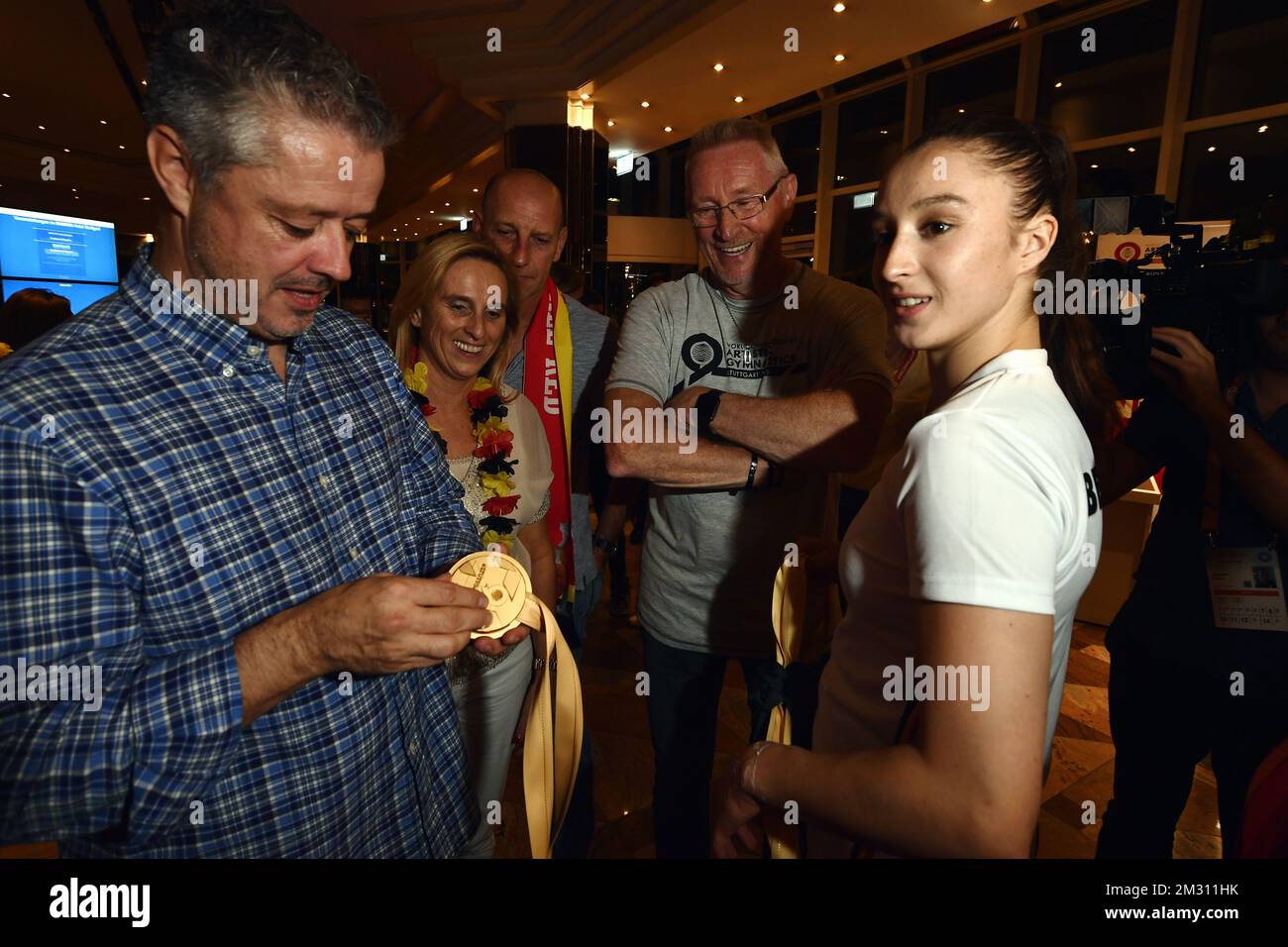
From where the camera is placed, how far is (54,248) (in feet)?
13.7

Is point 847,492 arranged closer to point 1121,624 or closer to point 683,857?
point 1121,624

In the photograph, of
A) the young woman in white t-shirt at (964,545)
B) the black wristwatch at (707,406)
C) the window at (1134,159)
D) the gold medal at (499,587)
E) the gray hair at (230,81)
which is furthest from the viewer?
the window at (1134,159)

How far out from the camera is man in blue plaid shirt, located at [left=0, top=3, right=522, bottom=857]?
2.62 feet

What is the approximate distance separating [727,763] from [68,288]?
4723 mm

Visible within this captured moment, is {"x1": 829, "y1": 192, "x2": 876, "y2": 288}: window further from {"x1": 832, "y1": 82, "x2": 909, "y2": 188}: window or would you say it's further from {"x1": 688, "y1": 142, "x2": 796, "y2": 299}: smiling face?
{"x1": 688, "y1": 142, "x2": 796, "y2": 299}: smiling face

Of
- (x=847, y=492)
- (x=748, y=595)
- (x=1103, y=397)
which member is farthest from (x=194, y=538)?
(x=847, y=492)

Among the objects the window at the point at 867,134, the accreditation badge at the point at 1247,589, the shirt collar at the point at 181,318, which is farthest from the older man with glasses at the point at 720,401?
the window at the point at 867,134

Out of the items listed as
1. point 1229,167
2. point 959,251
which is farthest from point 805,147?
point 959,251

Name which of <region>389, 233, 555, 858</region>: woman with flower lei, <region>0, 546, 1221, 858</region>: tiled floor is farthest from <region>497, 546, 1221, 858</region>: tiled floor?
<region>389, 233, 555, 858</region>: woman with flower lei

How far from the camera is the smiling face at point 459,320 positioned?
6.81ft

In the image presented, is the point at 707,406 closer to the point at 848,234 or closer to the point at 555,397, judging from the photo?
the point at 555,397

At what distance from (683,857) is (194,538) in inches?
59.0

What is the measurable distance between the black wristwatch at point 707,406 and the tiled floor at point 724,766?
165cm

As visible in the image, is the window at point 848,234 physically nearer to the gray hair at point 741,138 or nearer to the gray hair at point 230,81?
the gray hair at point 741,138
